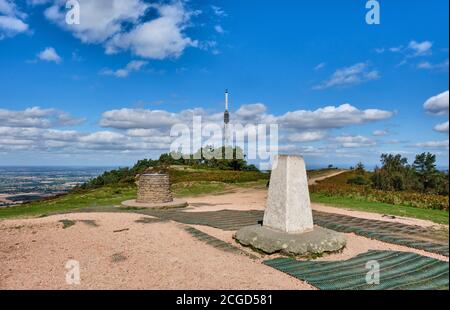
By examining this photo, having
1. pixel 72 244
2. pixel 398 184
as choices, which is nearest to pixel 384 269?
pixel 72 244

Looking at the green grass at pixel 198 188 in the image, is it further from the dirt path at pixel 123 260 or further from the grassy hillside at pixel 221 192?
the dirt path at pixel 123 260

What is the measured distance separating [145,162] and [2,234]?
1858 inches

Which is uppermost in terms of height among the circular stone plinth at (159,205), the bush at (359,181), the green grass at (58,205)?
the bush at (359,181)

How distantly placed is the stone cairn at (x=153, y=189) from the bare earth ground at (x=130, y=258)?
16.8ft

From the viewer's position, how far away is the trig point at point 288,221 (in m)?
7.40

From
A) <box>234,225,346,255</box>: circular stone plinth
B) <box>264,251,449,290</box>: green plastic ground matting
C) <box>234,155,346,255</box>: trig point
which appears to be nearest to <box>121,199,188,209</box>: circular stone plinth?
<box>234,155,346,255</box>: trig point

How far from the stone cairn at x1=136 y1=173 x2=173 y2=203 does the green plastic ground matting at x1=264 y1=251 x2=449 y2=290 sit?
9.58 m

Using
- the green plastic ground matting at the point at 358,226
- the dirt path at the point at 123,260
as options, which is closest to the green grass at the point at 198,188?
the green plastic ground matting at the point at 358,226

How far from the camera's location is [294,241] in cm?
731

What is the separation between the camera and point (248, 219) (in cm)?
1162

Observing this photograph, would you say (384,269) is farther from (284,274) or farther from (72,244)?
(72,244)

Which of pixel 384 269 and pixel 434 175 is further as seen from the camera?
pixel 434 175

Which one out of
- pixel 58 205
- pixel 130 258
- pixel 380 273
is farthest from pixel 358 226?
pixel 58 205
